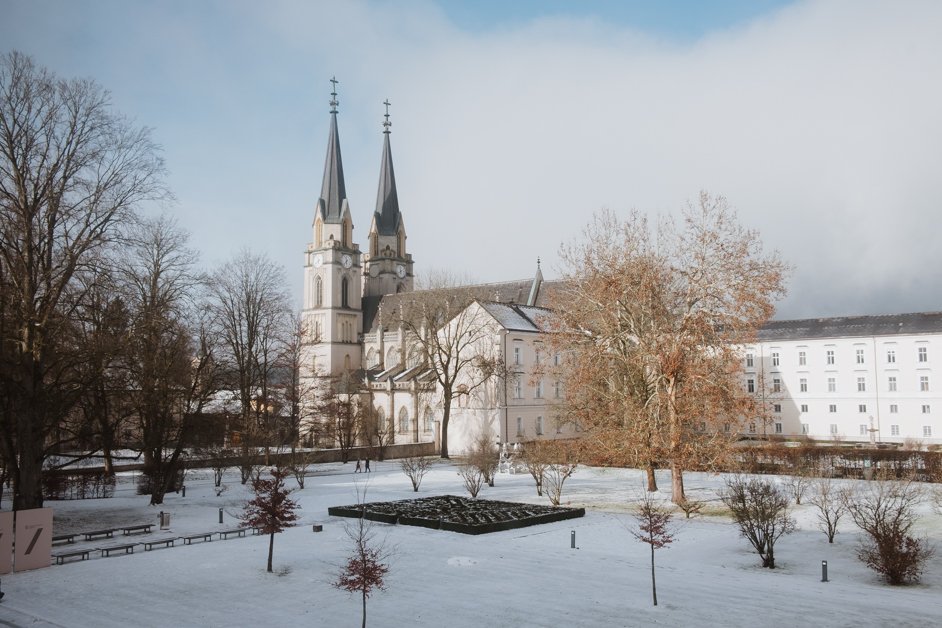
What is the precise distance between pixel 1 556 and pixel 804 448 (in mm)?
35051

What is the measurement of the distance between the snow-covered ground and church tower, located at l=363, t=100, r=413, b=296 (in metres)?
65.5

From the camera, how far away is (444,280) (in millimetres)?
55000

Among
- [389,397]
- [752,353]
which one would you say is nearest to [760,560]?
[389,397]

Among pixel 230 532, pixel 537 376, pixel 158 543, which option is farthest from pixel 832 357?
pixel 158 543

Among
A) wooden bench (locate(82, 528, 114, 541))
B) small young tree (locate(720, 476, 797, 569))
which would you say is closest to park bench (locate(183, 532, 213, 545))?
wooden bench (locate(82, 528, 114, 541))

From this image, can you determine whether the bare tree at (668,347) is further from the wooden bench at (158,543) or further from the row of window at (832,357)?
the row of window at (832,357)

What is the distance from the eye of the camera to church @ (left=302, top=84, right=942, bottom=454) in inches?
1953

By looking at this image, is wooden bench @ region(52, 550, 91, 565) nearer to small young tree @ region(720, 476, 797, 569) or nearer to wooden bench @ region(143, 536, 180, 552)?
wooden bench @ region(143, 536, 180, 552)

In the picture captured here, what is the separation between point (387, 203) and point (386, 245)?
16.9ft

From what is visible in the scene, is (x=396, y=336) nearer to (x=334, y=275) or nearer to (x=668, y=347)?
(x=334, y=275)

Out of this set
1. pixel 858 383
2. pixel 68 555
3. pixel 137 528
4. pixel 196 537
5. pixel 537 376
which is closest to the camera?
pixel 68 555

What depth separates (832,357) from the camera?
59.4 meters

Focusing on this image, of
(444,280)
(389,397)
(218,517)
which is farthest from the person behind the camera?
(389,397)

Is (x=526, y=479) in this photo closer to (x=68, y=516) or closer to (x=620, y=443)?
(x=620, y=443)
